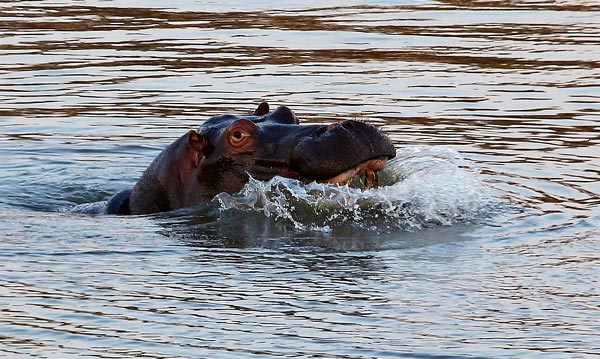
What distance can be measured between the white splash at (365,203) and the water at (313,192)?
0.7 inches

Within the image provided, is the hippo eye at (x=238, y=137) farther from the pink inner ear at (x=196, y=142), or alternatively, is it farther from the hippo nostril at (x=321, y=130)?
the hippo nostril at (x=321, y=130)

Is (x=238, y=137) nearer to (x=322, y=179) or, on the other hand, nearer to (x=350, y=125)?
(x=322, y=179)

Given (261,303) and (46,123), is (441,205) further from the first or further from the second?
(46,123)

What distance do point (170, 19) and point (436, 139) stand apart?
6257mm

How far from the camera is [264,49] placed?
14.8 meters

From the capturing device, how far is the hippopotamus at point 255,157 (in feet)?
26.2

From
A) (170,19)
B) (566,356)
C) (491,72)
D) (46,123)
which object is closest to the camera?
(566,356)

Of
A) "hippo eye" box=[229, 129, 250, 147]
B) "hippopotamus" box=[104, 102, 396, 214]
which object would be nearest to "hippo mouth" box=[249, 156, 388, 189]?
"hippopotamus" box=[104, 102, 396, 214]

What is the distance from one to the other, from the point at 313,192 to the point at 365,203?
18.1 inches

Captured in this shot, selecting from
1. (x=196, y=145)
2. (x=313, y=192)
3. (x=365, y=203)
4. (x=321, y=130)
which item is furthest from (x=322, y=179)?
(x=196, y=145)

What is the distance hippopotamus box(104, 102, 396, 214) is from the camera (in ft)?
26.2

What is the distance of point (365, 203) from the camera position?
28.6 feet

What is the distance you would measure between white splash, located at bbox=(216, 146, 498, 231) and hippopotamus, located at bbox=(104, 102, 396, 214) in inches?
3.4

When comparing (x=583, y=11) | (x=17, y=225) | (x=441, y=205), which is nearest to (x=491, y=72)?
(x=583, y=11)
